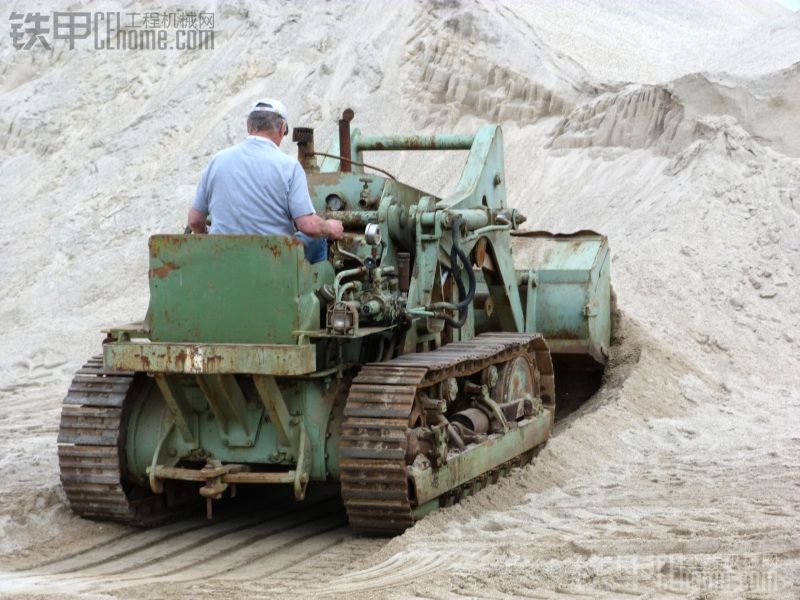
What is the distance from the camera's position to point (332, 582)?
6.72m

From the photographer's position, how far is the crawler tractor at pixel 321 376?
734 centimetres

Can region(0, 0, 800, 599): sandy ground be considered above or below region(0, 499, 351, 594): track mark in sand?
above

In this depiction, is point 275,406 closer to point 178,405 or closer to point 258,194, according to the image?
point 178,405

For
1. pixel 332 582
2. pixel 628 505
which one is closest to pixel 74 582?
pixel 332 582

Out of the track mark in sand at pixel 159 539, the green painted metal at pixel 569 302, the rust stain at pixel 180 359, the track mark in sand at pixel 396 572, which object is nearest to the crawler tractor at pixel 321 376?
the rust stain at pixel 180 359

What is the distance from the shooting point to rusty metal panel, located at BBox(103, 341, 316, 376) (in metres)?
7.19

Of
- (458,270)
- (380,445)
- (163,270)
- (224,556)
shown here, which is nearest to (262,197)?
(163,270)

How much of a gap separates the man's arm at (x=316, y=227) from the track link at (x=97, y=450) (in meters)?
1.41

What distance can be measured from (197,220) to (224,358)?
1.05 m

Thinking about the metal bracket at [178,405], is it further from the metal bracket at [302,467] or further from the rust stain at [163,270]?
the metal bracket at [302,467]

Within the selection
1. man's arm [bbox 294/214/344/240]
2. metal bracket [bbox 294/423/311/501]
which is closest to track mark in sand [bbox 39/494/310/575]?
metal bracket [bbox 294/423/311/501]

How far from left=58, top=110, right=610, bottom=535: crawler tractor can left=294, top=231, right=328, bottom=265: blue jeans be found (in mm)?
71

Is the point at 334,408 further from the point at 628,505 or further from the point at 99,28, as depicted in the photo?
the point at 99,28

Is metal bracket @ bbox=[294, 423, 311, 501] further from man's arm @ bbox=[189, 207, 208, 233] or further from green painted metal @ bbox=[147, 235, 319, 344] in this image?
man's arm @ bbox=[189, 207, 208, 233]
